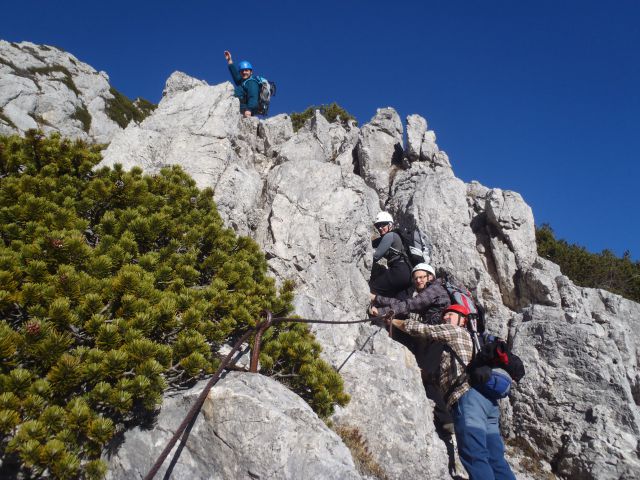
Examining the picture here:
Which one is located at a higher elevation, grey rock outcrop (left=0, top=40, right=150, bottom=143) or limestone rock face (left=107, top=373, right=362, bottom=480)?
grey rock outcrop (left=0, top=40, right=150, bottom=143)

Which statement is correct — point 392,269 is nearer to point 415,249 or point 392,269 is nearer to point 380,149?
point 415,249

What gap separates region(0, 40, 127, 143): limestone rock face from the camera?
32750mm

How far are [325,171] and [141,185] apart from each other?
7472mm

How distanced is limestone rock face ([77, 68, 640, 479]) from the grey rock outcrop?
2217cm

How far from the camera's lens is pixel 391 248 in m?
11.5

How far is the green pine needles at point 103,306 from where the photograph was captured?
361 centimetres

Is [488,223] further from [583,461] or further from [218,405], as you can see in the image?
[218,405]

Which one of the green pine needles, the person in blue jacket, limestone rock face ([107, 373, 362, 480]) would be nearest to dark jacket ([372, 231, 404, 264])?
the green pine needles

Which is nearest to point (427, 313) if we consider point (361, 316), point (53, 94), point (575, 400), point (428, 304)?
point (428, 304)

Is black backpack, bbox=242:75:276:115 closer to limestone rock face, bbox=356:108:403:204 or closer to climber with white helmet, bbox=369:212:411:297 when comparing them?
limestone rock face, bbox=356:108:403:204

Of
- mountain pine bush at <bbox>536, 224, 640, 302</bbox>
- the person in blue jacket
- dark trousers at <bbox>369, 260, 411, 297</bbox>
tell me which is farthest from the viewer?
mountain pine bush at <bbox>536, 224, 640, 302</bbox>

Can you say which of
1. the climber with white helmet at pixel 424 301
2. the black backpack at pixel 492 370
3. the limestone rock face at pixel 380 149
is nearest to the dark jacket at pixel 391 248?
the climber with white helmet at pixel 424 301

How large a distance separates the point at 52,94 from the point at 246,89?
31723 millimetres

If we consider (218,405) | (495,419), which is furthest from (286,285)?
(495,419)
